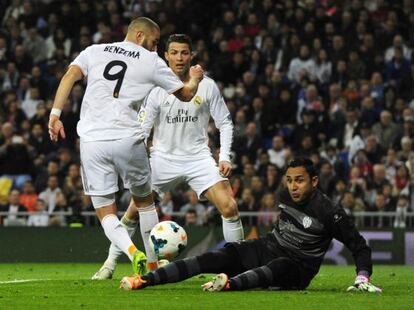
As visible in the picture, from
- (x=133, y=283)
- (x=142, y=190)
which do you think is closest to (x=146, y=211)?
(x=142, y=190)

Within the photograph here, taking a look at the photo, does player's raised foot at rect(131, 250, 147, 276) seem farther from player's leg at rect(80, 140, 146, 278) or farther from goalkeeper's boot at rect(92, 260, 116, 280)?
goalkeeper's boot at rect(92, 260, 116, 280)

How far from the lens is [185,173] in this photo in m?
12.5

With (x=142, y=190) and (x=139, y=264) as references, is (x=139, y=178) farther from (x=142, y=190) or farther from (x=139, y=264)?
(x=139, y=264)

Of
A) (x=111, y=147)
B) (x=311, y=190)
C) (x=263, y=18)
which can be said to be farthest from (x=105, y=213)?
(x=263, y=18)

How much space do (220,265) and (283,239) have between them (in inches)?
25.6

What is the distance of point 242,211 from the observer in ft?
63.7

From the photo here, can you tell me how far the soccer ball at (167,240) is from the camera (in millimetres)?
10984

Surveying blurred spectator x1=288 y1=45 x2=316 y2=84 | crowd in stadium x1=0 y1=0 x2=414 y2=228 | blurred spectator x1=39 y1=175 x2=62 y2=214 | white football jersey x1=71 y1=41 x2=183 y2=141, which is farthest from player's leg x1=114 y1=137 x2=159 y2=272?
blurred spectator x1=288 y1=45 x2=316 y2=84

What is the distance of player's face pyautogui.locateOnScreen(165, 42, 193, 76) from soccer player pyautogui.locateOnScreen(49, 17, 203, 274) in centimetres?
105

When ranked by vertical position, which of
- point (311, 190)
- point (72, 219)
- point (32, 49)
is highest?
point (32, 49)

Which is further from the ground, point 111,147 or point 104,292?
point 111,147

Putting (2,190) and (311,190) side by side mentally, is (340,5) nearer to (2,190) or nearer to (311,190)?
(2,190)

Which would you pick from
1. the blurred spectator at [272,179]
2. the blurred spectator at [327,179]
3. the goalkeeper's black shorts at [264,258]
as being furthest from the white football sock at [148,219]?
the blurred spectator at [327,179]

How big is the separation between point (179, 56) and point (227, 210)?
1716 millimetres
